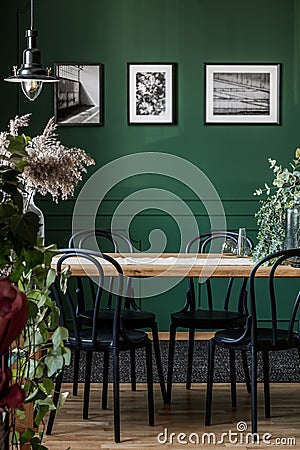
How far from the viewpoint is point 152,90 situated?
588cm

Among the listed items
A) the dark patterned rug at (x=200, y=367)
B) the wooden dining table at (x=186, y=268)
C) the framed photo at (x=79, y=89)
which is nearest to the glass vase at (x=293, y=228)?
the wooden dining table at (x=186, y=268)

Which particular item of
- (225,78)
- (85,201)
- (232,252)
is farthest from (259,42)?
(232,252)

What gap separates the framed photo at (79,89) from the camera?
5.86m

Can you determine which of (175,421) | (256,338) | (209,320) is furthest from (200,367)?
(256,338)

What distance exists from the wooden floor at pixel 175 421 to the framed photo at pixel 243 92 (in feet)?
6.90

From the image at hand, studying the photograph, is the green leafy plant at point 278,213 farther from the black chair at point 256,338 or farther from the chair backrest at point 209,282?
the chair backrest at point 209,282

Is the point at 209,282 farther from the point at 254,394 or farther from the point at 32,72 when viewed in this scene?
the point at 32,72

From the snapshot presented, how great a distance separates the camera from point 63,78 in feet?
19.3

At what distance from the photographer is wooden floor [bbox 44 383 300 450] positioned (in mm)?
3648

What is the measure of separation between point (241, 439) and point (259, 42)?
10.3ft

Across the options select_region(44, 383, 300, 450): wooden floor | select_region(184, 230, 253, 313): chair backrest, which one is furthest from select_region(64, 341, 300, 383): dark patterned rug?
select_region(184, 230, 253, 313): chair backrest

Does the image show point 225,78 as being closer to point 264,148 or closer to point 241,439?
point 264,148

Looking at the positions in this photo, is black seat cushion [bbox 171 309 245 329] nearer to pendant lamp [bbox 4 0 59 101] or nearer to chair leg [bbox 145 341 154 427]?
chair leg [bbox 145 341 154 427]

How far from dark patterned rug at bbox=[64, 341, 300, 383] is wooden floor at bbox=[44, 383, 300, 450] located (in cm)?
20
